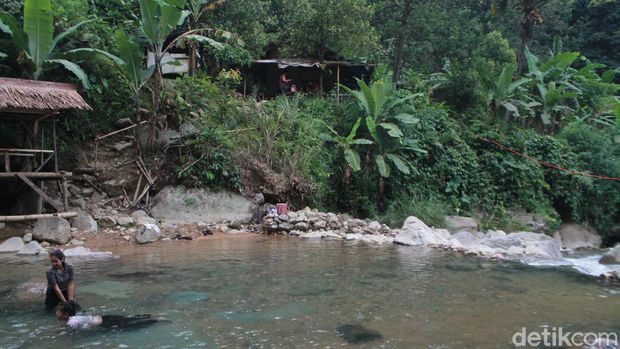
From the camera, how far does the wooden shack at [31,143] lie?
9.88 m

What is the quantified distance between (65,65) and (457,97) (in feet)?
44.9

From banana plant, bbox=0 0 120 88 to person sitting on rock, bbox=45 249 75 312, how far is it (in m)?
6.35

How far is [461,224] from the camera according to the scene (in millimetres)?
14547

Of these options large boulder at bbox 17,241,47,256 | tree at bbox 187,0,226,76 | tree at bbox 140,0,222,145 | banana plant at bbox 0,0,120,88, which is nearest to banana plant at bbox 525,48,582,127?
tree at bbox 187,0,226,76

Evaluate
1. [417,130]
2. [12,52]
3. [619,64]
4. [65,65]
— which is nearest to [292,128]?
[417,130]

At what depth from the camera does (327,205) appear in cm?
1472

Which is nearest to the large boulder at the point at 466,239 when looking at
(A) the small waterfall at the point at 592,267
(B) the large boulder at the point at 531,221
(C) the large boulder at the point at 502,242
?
(C) the large boulder at the point at 502,242

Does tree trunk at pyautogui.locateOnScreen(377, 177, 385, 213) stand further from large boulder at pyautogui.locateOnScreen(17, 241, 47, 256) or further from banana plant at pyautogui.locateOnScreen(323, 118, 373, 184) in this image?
large boulder at pyautogui.locateOnScreen(17, 241, 47, 256)

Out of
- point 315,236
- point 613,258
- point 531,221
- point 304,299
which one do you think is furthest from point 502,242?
point 304,299

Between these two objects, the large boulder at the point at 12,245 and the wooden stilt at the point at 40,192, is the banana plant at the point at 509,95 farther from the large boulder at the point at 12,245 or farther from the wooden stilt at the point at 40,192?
the large boulder at the point at 12,245

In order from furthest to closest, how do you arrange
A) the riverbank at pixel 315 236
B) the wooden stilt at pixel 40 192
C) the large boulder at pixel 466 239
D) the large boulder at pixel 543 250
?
the large boulder at pixel 466 239, the large boulder at pixel 543 250, the riverbank at pixel 315 236, the wooden stilt at pixel 40 192

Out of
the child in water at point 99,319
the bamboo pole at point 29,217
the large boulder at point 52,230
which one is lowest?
the child in water at point 99,319

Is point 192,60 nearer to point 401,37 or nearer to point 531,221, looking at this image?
point 401,37

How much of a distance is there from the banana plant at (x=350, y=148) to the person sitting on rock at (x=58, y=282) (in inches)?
348
